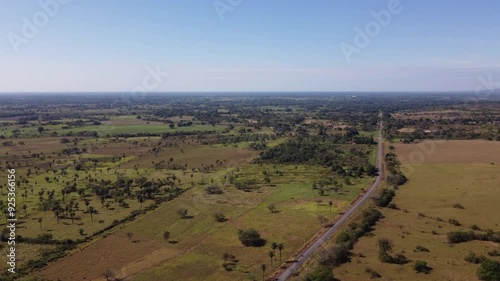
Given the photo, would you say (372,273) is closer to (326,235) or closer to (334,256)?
(334,256)

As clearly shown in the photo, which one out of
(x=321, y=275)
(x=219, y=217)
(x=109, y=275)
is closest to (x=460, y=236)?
(x=321, y=275)

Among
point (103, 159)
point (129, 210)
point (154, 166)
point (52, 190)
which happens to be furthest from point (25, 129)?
point (129, 210)

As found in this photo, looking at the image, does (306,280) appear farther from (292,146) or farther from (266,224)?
(292,146)

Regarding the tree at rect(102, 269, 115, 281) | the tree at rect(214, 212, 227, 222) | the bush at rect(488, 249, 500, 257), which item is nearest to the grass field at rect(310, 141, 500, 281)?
the bush at rect(488, 249, 500, 257)

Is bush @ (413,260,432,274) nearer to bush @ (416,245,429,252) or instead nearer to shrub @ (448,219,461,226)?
bush @ (416,245,429,252)

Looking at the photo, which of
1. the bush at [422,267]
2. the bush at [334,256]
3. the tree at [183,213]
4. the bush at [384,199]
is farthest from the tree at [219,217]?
the bush at [422,267]

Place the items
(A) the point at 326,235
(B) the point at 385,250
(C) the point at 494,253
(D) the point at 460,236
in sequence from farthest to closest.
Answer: (A) the point at 326,235
(D) the point at 460,236
(B) the point at 385,250
(C) the point at 494,253
